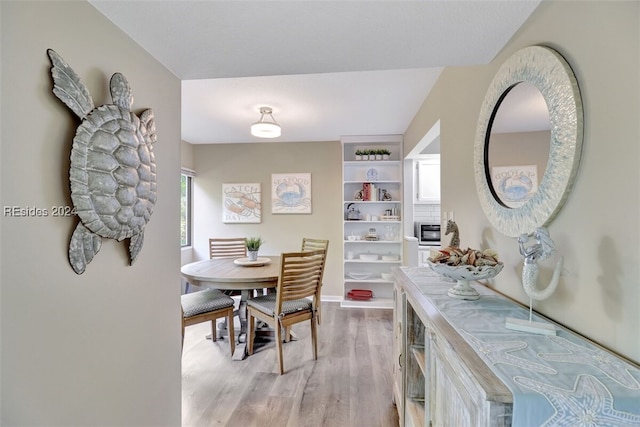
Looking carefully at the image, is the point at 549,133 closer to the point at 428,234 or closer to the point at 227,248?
the point at 428,234

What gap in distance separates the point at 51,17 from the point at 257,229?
13.0 ft

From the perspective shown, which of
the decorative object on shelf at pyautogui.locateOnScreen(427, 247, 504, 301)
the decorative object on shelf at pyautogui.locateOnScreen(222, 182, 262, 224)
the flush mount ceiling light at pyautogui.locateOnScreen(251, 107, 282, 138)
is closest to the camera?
the decorative object on shelf at pyautogui.locateOnScreen(427, 247, 504, 301)

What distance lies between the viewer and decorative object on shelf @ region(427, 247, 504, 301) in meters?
1.17

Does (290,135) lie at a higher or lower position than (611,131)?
higher

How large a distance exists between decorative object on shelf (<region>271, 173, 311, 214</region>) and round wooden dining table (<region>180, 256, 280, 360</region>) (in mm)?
1525

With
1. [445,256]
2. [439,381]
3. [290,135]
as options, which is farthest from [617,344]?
[290,135]

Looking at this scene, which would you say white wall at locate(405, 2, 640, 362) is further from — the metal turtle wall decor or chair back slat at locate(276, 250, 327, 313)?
chair back slat at locate(276, 250, 327, 313)

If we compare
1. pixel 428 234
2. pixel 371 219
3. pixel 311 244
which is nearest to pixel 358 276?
pixel 371 219

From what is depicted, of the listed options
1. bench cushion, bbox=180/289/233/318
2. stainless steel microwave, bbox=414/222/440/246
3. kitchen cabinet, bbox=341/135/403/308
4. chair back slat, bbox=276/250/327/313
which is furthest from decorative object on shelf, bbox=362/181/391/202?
bench cushion, bbox=180/289/233/318

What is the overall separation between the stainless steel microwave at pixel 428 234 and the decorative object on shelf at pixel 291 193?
1.69 meters

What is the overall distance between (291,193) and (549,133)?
3.85 meters

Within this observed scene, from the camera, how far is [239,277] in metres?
2.52

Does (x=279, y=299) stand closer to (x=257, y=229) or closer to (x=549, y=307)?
(x=549, y=307)

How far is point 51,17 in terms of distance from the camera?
0.87m
